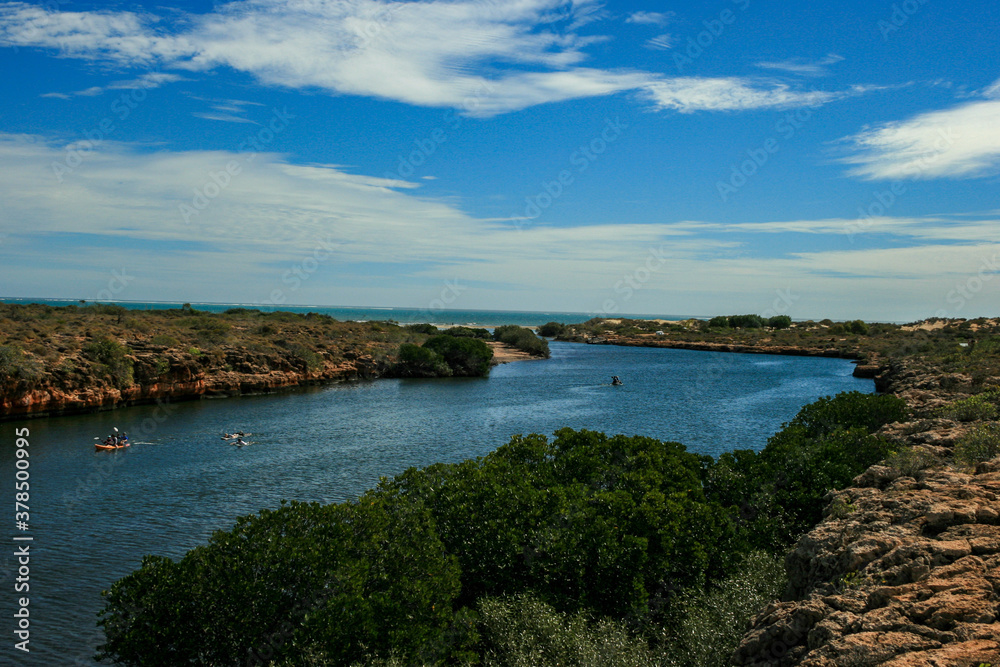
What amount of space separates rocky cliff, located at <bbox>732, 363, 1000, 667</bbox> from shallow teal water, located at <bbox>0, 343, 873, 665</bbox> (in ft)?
44.5

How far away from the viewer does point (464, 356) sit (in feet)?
235

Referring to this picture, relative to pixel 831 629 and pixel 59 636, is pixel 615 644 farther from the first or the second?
pixel 59 636

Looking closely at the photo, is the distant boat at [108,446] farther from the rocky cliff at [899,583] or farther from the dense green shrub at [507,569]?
the rocky cliff at [899,583]

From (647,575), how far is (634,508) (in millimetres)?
1293

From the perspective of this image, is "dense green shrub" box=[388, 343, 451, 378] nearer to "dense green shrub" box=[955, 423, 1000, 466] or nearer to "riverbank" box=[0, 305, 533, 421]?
"riverbank" box=[0, 305, 533, 421]

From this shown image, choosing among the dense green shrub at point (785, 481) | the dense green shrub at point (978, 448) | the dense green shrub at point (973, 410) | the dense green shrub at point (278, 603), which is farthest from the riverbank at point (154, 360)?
the dense green shrub at point (973, 410)

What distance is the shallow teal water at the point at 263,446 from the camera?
663 inches

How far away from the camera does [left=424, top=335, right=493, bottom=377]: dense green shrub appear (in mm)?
71438

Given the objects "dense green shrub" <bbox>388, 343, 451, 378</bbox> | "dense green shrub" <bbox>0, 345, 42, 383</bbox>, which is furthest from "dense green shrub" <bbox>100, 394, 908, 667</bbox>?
"dense green shrub" <bbox>388, 343, 451, 378</bbox>

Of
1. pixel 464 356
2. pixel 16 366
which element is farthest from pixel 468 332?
pixel 16 366

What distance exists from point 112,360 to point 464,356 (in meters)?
35.9

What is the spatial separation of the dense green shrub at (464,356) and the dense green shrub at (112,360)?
32822 millimetres

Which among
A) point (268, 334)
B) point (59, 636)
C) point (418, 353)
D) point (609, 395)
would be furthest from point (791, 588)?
point (268, 334)

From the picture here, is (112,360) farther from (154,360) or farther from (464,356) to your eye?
(464,356)
